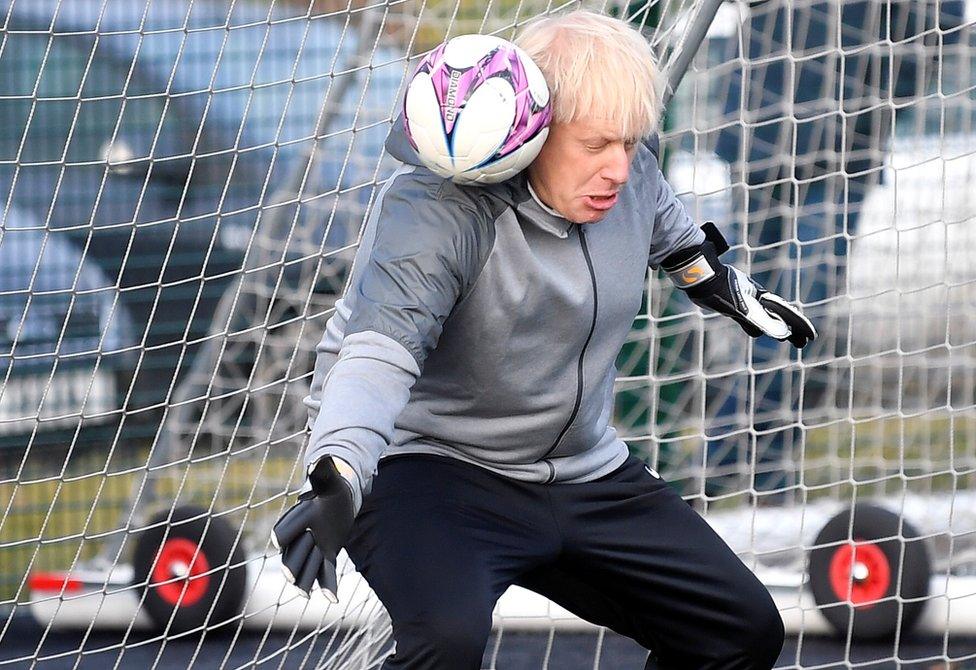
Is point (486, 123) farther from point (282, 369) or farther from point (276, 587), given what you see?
point (282, 369)

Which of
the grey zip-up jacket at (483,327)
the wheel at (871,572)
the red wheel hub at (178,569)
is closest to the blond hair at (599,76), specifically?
the grey zip-up jacket at (483,327)

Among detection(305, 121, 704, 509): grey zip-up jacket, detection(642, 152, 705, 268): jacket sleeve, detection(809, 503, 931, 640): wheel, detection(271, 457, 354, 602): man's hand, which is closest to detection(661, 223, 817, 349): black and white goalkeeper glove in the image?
detection(642, 152, 705, 268): jacket sleeve

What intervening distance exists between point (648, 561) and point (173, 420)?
1958 mm

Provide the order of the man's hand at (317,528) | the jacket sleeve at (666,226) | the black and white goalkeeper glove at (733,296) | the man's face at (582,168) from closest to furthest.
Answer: the man's hand at (317,528), the man's face at (582,168), the jacket sleeve at (666,226), the black and white goalkeeper glove at (733,296)

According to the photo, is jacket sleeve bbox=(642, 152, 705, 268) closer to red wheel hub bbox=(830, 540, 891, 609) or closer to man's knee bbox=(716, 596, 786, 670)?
man's knee bbox=(716, 596, 786, 670)

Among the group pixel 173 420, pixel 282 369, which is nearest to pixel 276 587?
pixel 173 420

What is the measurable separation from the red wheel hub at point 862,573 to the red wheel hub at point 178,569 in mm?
1497

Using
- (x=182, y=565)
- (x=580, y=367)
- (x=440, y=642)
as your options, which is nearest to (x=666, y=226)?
(x=580, y=367)

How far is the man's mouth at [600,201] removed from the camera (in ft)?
5.83

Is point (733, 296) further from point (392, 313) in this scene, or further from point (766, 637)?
point (392, 313)

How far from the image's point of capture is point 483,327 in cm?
179

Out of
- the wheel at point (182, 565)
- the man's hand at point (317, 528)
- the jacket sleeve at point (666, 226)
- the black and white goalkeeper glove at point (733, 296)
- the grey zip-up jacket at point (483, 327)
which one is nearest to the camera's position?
the man's hand at point (317, 528)

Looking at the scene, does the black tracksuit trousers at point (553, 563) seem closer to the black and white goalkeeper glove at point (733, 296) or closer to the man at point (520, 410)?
the man at point (520, 410)

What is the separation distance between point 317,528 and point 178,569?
6.69ft
